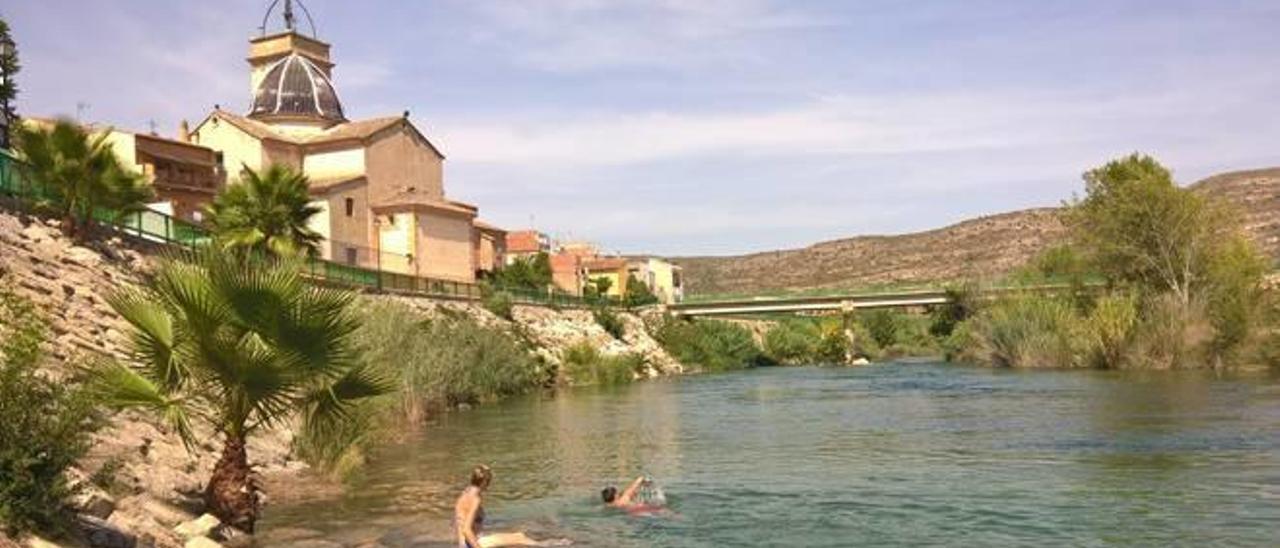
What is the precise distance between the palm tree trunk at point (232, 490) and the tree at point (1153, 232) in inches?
1953

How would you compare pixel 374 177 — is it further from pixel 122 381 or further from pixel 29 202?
pixel 122 381

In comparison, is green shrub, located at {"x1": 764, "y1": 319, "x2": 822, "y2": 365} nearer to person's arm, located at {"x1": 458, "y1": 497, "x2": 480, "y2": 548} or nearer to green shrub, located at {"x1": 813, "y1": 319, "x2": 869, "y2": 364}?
green shrub, located at {"x1": 813, "y1": 319, "x2": 869, "y2": 364}

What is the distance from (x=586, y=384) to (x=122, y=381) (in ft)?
157

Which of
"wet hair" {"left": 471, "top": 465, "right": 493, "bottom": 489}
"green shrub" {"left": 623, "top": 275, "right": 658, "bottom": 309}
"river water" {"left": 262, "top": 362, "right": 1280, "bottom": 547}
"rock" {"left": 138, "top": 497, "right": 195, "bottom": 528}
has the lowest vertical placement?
"river water" {"left": 262, "top": 362, "right": 1280, "bottom": 547}

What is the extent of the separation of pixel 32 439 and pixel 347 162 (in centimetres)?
5991

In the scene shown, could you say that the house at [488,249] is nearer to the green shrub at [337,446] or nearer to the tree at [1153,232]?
the tree at [1153,232]

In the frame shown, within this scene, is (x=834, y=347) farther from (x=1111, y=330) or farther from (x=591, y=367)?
(x=1111, y=330)

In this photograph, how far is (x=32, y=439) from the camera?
10.4 meters

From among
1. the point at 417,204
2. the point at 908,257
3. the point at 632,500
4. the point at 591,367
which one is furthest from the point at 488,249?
the point at 908,257

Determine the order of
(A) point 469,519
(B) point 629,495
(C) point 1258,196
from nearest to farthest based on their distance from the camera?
(A) point 469,519, (B) point 629,495, (C) point 1258,196

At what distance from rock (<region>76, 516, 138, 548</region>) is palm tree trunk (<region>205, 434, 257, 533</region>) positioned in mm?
2277

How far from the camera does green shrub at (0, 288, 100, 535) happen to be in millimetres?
10000

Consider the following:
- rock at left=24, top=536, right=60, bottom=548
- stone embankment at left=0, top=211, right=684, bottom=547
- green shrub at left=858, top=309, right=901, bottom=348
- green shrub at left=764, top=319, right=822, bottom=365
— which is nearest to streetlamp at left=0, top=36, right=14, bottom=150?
stone embankment at left=0, top=211, right=684, bottom=547

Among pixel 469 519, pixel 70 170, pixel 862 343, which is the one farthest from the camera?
pixel 862 343
